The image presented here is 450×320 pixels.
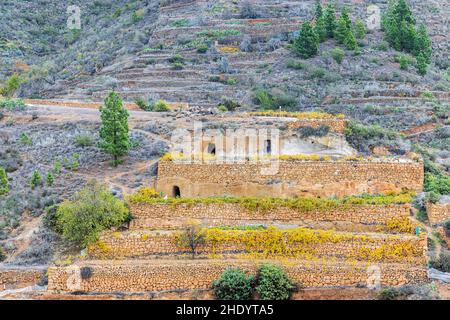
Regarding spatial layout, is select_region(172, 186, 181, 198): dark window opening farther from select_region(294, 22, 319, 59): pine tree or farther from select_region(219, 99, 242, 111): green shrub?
select_region(294, 22, 319, 59): pine tree

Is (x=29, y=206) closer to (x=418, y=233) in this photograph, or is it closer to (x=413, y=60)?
(x=418, y=233)

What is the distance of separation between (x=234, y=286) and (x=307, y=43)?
25.5 meters

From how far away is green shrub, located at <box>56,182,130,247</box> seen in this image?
24.9 meters

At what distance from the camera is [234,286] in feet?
74.4

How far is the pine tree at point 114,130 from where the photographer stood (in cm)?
3062

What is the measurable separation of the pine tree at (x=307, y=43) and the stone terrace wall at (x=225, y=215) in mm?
21542

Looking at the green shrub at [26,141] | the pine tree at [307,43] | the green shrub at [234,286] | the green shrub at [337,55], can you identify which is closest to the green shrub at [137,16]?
the pine tree at [307,43]

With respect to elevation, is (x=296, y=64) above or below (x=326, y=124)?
above

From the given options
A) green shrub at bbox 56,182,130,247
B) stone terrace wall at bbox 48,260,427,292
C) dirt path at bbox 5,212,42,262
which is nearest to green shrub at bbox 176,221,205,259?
stone terrace wall at bbox 48,260,427,292

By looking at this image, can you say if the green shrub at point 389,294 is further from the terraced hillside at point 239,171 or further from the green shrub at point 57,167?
the green shrub at point 57,167

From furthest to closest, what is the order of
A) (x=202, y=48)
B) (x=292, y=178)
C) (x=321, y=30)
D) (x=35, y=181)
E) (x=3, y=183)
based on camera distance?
(x=202, y=48)
(x=321, y=30)
(x=35, y=181)
(x=3, y=183)
(x=292, y=178)

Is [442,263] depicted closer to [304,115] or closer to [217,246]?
[217,246]

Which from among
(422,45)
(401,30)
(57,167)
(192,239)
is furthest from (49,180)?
(422,45)

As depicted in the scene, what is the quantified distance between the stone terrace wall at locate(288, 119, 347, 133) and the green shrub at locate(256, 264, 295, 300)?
32.0 ft
